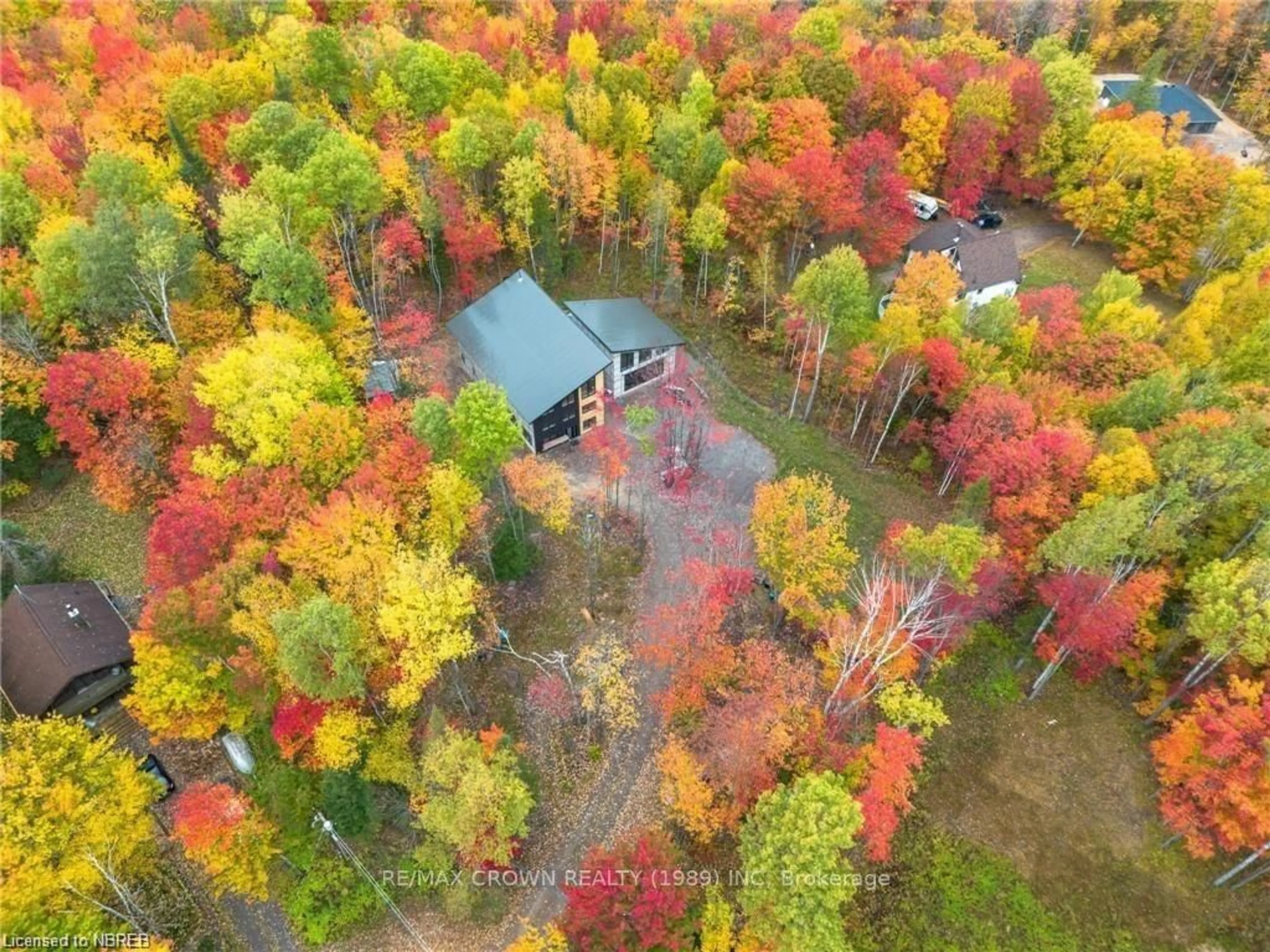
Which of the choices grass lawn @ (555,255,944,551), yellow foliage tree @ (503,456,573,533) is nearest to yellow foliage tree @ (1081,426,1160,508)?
grass lawn @ (555,255,944,551)

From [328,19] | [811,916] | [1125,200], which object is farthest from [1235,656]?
[328,19]

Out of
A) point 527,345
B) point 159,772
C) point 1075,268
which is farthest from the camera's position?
point 1075,268

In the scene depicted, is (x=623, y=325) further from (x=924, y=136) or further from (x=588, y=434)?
(x=924, y=136)

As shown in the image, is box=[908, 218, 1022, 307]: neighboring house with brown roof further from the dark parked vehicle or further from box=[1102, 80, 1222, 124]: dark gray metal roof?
the dark parked vehicle

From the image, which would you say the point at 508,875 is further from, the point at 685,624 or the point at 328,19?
the point at 328,19

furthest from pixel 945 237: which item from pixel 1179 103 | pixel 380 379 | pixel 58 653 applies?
pixel 58 653

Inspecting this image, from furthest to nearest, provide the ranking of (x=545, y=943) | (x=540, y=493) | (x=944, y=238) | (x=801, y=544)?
(x=944, y=238) < (x=540, y=493) < (x=801, y=544) < (x=545, y=943)
